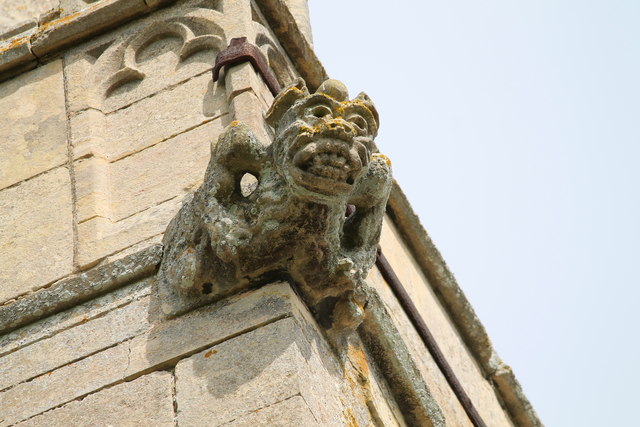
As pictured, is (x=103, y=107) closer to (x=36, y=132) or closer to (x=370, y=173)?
(x=36, y=132)

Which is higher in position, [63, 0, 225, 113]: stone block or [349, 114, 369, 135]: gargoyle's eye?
[63, 0, 225, 113]: stone block

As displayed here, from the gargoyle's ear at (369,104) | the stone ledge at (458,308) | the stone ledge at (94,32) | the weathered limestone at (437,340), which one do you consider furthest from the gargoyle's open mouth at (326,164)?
the stone ledge at (458,308)

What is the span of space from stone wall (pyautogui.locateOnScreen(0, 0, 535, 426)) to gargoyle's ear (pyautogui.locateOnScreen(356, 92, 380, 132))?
58 centimetres

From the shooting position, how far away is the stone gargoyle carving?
5430mm

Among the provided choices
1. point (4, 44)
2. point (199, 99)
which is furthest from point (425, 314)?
point (4, 44)

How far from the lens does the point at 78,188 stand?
21.9 ft

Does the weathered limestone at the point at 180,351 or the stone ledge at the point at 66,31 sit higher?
the stone ledge at the point at 66,31

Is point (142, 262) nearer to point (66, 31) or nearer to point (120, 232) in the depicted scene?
point (120, 232)

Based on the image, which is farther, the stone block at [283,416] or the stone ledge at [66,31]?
the stone ledge at [66,31]

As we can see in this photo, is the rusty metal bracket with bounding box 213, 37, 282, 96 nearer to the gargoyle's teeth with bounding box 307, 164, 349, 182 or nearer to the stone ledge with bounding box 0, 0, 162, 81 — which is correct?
the stone ledge with bounding box 0, 0, 162, 81

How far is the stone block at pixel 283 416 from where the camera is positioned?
200 inches

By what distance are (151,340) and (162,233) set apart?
0.62 m

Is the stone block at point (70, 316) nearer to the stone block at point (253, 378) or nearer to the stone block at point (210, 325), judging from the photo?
the stone block at point (210, 325)

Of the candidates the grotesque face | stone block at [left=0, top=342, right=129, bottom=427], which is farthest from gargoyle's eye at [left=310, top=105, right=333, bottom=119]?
stone block at [left=0, top=342, right=129, bottom=427]
